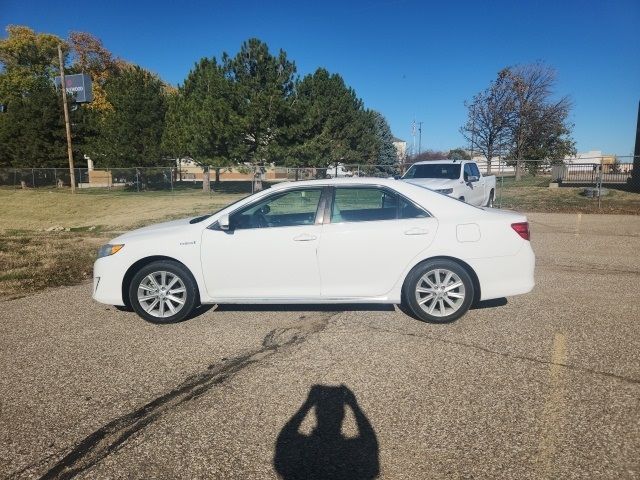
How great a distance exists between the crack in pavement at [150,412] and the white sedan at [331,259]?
552 millimetres

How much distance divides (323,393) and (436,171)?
408 inches

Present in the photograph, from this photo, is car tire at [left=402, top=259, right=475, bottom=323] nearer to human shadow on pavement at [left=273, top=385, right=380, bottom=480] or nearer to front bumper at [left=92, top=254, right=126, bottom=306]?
human shadow on pavement at [left=273, top=385, right=380, bottom=480]

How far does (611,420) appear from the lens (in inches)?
113

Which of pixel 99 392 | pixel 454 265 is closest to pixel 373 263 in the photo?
pixel 454 265

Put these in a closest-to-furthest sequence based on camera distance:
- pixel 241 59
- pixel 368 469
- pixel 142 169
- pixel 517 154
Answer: pixel 368 469
pixel 241 59
pixel 142 169
pixel 517 154

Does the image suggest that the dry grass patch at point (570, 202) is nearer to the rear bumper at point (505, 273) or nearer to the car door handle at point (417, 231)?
the rear bumper at point (505, 273)

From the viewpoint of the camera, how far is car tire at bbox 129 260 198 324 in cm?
469

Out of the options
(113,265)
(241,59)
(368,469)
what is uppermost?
(241,59)

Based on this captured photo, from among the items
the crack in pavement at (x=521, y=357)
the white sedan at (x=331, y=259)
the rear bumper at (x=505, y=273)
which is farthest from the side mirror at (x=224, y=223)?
the rear bumper at (x=505, y=273)

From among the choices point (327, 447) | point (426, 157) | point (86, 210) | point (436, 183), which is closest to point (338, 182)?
point (327, 447)

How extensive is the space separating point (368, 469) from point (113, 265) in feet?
11.4

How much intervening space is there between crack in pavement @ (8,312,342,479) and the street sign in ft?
126

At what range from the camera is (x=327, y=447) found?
267 cm

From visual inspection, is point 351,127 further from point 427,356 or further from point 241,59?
point 427,356
